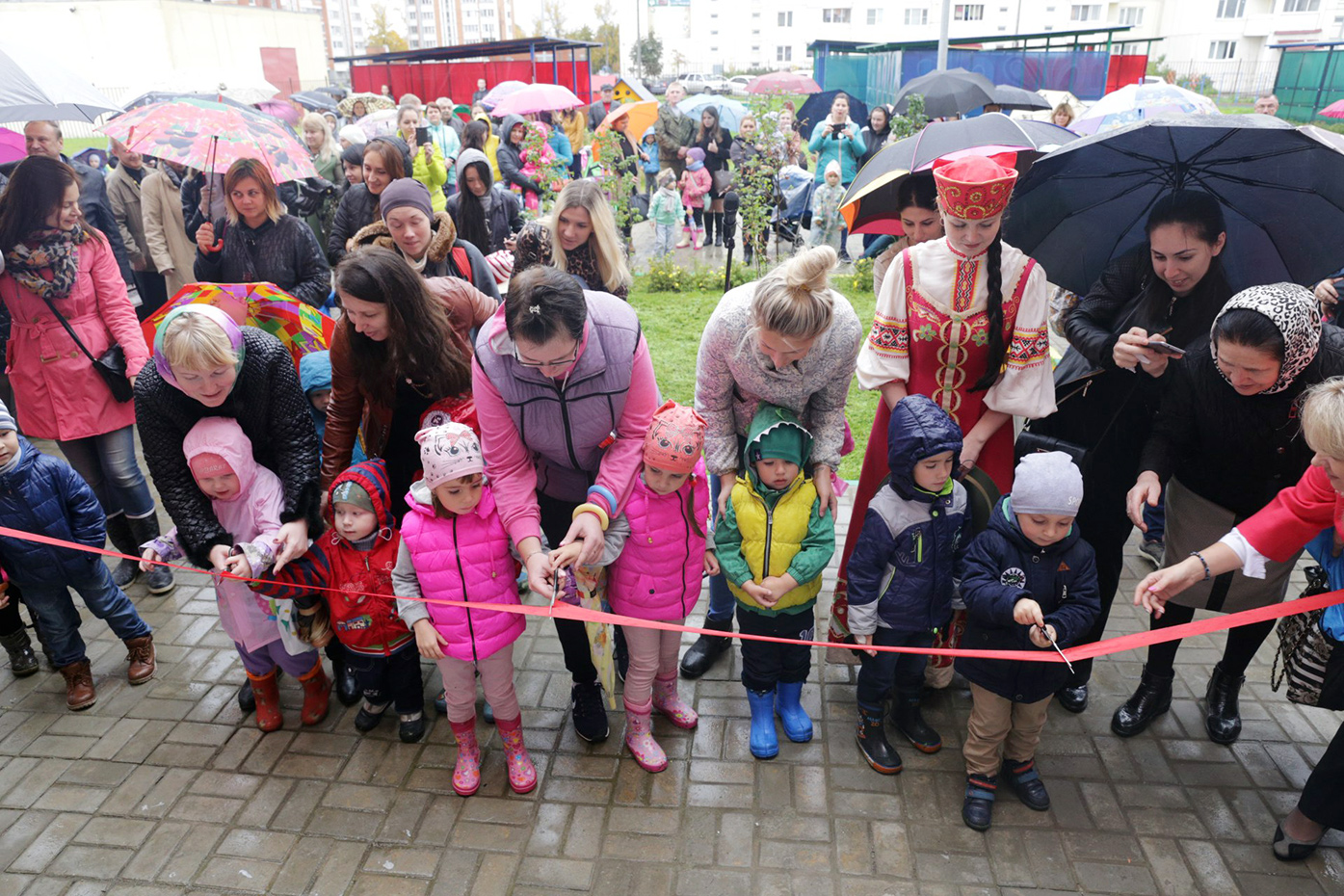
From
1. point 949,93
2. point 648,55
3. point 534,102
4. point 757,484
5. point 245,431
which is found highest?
point 648,55

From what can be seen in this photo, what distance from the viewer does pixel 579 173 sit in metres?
14.1

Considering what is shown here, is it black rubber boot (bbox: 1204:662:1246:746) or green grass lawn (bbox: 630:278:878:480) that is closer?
black rubber boot (bbox: 1204:662:1246:746)

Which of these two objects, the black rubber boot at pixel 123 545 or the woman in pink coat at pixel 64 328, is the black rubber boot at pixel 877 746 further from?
the black rubber boot at pixel 123 545

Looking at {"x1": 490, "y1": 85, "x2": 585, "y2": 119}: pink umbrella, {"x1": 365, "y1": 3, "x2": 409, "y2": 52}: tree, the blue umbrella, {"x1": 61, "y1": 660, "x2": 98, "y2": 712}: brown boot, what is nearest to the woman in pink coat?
{"x1": 61, "y1": 660, "x2": 98, "y2": 712}: brown boot

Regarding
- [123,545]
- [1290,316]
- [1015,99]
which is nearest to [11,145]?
[123,545]

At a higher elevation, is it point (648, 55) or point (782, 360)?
point (648, 55)

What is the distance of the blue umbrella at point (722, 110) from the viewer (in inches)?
531

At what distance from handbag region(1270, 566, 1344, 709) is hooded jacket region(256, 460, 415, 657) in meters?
3.25

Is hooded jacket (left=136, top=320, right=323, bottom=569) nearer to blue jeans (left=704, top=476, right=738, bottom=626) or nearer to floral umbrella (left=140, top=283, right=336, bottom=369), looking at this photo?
floral umbrella (left=140, top=283, right=336, bottom=369)

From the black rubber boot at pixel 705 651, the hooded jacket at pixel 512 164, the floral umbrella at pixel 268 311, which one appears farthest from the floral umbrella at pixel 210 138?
the hooded jacket at pixel 512 164

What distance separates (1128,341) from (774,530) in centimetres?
144

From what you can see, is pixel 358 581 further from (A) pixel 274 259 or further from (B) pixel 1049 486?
(B) pixel 1049 486

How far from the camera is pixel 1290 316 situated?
260 centimetres

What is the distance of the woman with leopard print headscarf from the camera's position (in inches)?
105
